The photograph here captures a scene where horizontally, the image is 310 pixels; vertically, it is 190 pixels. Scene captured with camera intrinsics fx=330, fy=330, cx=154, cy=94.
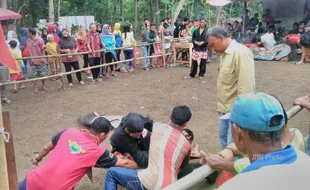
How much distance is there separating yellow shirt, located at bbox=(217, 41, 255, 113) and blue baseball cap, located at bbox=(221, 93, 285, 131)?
1.94 metres

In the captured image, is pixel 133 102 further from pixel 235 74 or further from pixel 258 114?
pixel 258 114

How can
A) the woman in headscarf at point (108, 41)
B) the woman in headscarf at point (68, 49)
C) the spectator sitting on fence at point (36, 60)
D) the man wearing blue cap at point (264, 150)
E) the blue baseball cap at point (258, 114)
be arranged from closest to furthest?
the man wearing blue cap at point (264, 150) < the blue baseball cap at point (258, 114) < the spectator sitting on fence at point (36, 60) < the woman in headscarf at point (68, 49) < the woman in headscarf at point (108, 41)

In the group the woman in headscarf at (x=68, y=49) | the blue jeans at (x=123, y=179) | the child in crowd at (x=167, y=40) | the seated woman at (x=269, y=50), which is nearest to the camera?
the blue jeans at (x=123, y=179)

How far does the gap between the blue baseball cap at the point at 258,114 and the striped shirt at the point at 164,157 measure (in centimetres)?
142

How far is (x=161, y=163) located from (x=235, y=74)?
130 cm

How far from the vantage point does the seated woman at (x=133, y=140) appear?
3.11 meters

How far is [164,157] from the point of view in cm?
274

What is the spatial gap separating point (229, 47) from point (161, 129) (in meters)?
1.21

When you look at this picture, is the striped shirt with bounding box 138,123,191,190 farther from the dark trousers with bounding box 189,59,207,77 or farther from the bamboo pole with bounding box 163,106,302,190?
the dark trousers with bounding box 189,59,207,77

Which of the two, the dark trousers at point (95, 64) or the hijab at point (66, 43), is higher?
the hijab at point (66, 43)

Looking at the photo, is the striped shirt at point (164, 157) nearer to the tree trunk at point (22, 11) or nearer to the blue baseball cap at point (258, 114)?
the blue baseball cap at point (258, 114)

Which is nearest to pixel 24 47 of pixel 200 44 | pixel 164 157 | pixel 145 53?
pixel 145 53

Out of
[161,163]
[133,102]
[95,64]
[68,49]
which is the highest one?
[68,49]

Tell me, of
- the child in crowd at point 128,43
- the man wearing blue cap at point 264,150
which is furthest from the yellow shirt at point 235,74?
the child in crowd at point 128,43
